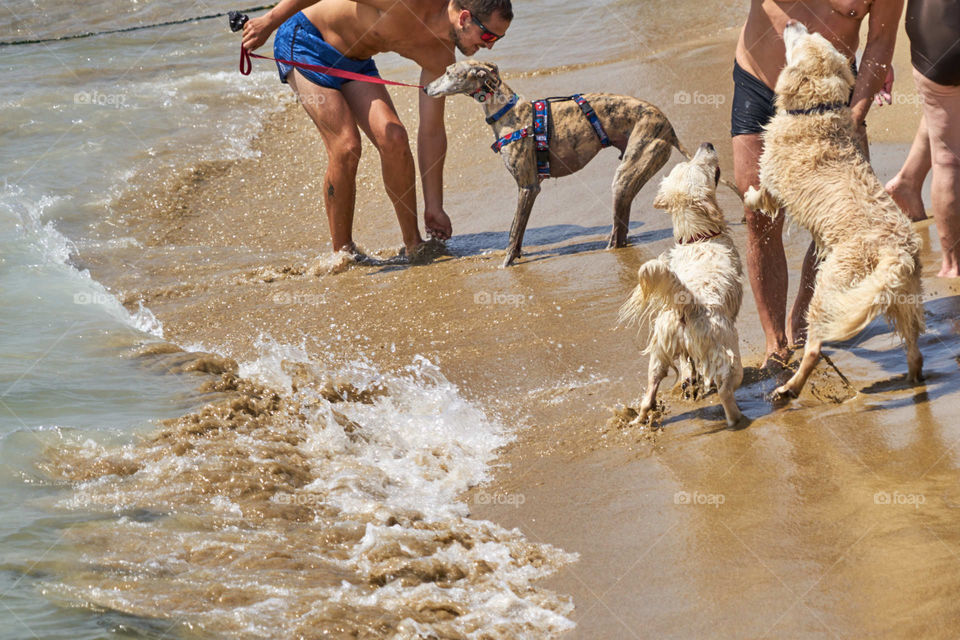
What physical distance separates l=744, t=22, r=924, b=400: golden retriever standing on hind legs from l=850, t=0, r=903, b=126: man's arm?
160 millimetres

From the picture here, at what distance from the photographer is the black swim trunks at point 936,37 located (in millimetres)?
4492

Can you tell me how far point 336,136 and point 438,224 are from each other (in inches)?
39.8

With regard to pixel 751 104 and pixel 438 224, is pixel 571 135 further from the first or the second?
pixel 751 104

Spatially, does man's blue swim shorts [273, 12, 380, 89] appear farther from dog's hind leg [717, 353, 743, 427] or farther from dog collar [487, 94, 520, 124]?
dog's hind leg [717, 353, 743, 427]

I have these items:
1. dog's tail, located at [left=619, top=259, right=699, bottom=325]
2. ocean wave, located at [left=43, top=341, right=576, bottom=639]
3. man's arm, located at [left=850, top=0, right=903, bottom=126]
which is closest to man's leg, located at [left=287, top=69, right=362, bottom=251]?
ocean wave, located at [left=43, top=341, right=576, bottom=639]

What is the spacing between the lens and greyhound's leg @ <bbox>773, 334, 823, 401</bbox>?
4070mm

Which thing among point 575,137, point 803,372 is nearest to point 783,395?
point 803,372

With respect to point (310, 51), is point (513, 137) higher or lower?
lower

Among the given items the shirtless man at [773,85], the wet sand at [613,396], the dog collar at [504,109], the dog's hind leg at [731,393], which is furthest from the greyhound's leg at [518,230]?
the dog's hind leg at [731,393]

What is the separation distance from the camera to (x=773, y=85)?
4.52 meters

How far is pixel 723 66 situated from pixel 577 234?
3.95 m

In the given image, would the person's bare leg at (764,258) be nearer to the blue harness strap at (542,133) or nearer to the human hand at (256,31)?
the blue harness strap at (542,133)

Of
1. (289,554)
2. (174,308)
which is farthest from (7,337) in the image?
(289,554)

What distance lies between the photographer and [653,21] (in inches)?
478
